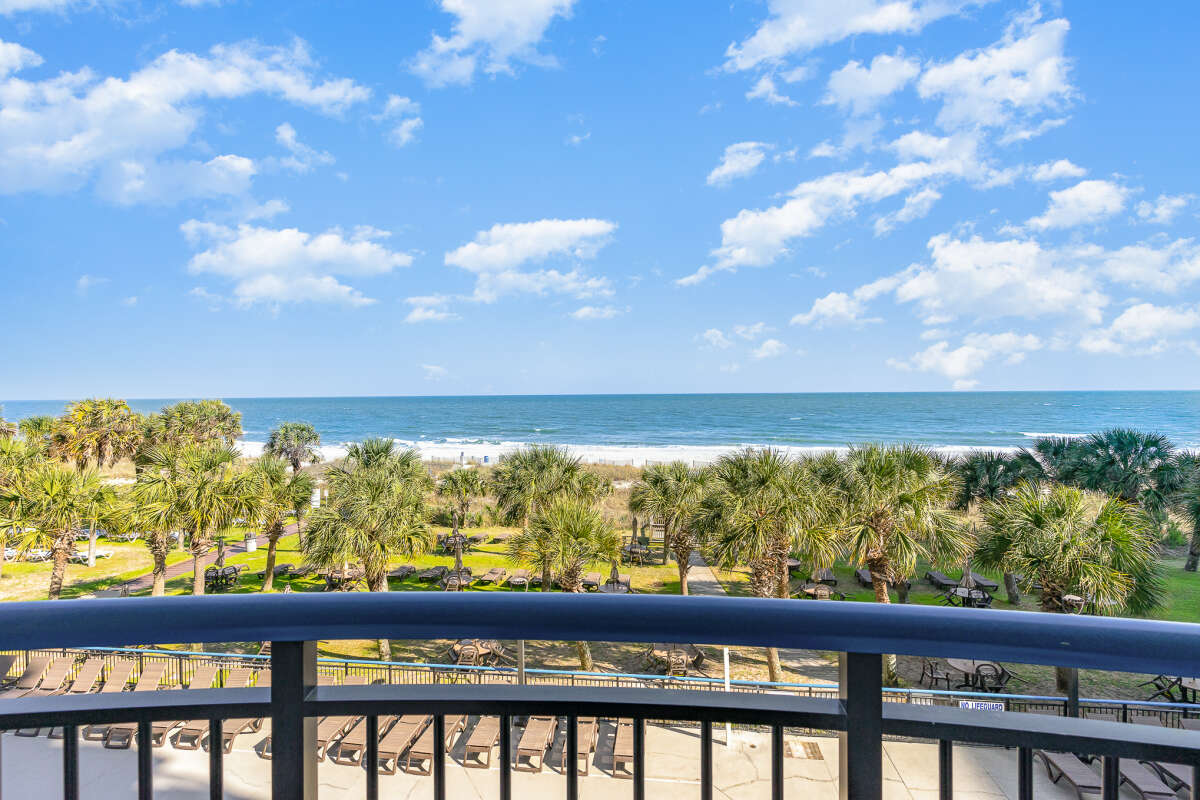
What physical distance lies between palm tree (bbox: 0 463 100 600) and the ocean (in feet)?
96.5

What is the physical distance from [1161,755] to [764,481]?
13510 mm

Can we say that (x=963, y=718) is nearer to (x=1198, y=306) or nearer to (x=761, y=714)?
(x=761, y=714)

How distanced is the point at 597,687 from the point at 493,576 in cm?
2075

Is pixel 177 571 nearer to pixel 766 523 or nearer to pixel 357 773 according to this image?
pixel 766 523

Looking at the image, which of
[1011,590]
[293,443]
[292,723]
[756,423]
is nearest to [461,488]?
[1011,590]

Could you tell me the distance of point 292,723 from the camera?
1.08 metres

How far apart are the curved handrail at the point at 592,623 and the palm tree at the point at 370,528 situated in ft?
43.9

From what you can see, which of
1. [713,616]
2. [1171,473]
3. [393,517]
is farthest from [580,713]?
[1171,473]

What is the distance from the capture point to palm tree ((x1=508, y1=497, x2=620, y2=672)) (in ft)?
44.0

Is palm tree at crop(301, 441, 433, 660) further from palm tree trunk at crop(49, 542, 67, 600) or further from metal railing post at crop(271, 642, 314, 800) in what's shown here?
metal railing post at crop(271, 642, 314, 800)

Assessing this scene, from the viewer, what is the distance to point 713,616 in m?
1.04

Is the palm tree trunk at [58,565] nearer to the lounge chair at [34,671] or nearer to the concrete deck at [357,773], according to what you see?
the lounge chair at [34,671]

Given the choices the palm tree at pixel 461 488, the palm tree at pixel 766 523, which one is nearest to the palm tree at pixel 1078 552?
the palm tree at pixel 766 523

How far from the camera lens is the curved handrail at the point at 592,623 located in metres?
0.96
